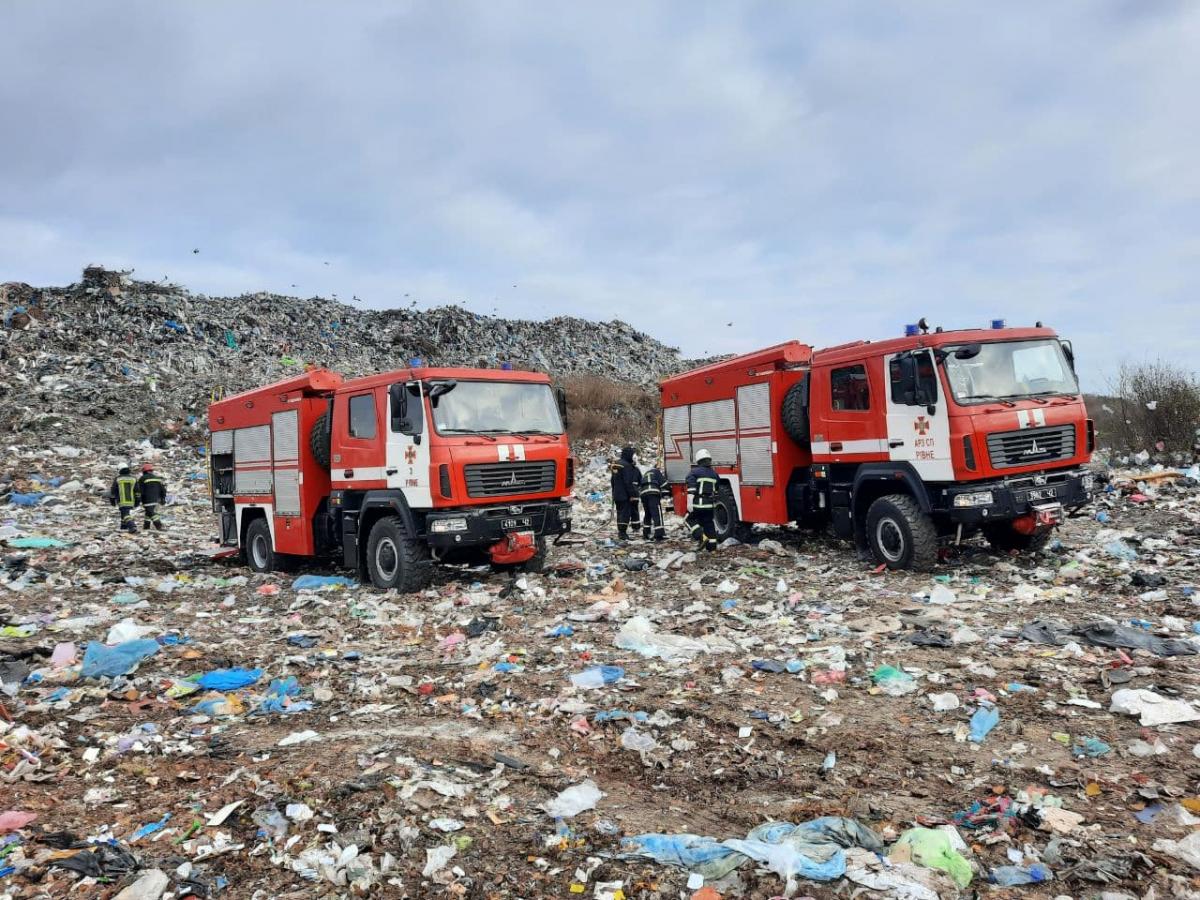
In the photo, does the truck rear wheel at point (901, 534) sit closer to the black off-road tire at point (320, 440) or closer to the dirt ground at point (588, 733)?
the dirt ground at point (588, 733)

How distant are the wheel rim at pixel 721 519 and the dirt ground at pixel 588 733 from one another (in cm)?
259

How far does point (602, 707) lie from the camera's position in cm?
478

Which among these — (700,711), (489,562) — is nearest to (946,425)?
(700,711)

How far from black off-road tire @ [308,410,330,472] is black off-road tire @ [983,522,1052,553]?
24.3ft

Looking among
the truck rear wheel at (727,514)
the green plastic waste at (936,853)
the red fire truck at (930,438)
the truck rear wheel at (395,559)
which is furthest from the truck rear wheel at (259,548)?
the green plastic waste at (936,853)

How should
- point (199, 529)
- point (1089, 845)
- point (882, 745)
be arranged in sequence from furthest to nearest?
1. point (199, 529)
2. point (882, 745)
3. point (1089, 845)

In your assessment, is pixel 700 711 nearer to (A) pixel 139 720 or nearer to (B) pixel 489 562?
(A) pixel 139 720

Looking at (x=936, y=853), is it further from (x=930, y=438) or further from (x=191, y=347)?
(x=191, y=347)

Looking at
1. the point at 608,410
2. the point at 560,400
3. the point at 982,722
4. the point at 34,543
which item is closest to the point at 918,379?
the point at 560,400

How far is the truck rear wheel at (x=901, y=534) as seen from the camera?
8164 mm

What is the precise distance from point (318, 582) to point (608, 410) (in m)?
16.6

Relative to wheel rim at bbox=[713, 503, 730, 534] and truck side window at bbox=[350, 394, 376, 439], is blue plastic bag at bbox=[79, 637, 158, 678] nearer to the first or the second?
truck side window at bbox=[350, 394, 376, 439]

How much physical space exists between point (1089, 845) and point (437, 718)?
3.31 meters

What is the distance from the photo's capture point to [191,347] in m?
24.1
